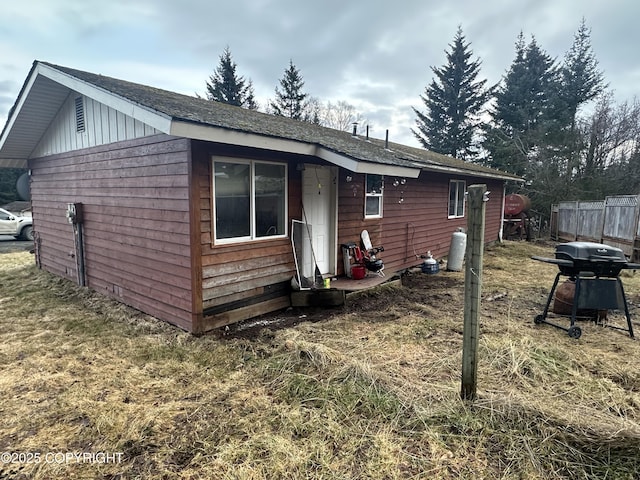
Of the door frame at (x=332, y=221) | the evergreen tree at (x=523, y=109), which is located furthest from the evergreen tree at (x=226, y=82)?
the door frame at (x=332, y=221)

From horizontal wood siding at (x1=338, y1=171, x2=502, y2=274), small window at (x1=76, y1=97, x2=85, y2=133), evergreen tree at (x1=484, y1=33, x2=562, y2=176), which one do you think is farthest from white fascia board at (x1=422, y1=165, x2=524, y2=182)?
evergreen tree at (x1=484, y1=33, x2=562, y2=176)

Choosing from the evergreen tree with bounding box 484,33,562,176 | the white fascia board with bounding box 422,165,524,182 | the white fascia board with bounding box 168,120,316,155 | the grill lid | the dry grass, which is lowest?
the dry grass

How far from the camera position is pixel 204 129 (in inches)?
150

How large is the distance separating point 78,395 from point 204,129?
9.27 ft

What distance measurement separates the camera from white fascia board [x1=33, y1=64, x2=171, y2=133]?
3.75 m

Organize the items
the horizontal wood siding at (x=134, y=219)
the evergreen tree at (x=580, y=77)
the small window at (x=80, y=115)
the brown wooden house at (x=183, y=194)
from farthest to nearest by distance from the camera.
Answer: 1. the evergreen tree at (x=580, y=77)
2. the small window at (x=80, y=115)
3. the horizontal wood siding at (x=134, y=219)
4. the brown wooden house at (x=183, y=194)

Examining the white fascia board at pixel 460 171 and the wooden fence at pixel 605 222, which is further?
the wooden fence at pixel 605 222

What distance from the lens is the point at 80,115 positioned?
6.16m

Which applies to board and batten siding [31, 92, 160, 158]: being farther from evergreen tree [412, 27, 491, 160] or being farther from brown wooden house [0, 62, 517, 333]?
evergreen tree [412, 27, 491, 160]

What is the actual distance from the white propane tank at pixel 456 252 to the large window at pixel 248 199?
195 inches

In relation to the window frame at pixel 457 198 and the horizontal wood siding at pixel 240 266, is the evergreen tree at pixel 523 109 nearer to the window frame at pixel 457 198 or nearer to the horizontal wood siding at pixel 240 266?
the window frame at pixel 457 198

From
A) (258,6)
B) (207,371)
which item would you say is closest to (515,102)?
(258,6)

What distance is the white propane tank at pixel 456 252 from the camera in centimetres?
845

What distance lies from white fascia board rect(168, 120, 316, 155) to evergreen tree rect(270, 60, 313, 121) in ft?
78.8
